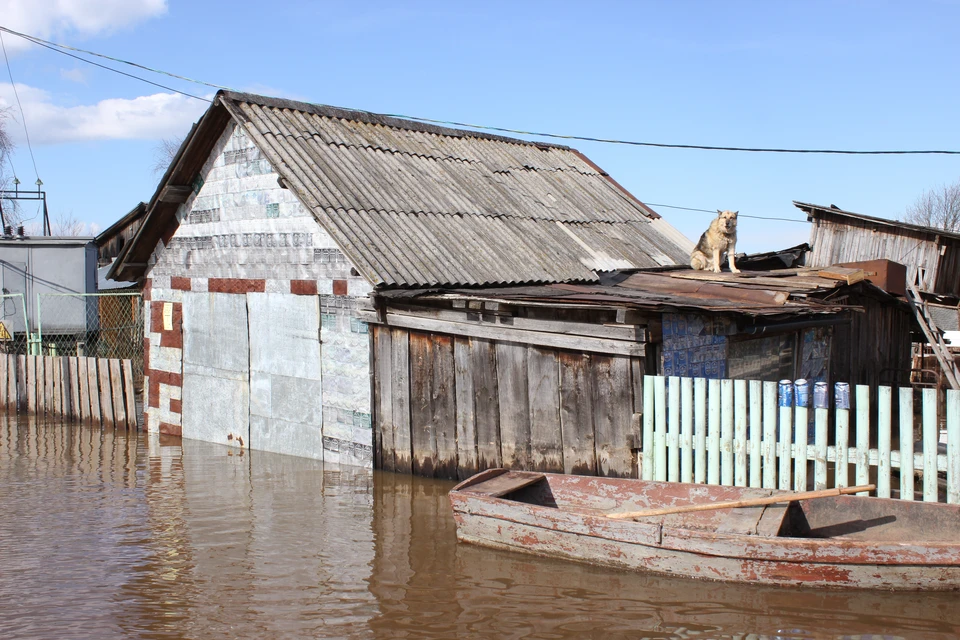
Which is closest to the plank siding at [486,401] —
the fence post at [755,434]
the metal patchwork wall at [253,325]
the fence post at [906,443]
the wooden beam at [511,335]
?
the wooden beam at [511,335]

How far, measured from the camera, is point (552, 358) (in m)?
9.16

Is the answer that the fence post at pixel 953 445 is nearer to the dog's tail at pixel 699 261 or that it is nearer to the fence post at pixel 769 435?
the fence post at pixel 769 435

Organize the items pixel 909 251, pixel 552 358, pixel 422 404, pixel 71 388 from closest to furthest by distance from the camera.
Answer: pixel 552 358, pixel 422 404, pixel 71 388, pixel 909 251

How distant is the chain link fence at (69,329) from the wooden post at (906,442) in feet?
53.2

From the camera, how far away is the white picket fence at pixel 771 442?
686 cm

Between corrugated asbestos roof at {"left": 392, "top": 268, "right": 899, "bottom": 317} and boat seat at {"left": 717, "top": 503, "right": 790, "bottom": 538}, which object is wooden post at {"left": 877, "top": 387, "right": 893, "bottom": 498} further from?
corrugated asbestos roof at {"left": 392, "top": 268, "right": 899, "bottom": 317}

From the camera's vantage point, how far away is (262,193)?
457 inches

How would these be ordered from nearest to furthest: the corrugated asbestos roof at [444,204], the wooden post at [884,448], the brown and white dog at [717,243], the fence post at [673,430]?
the wooden post at [884,448] < the fence post at [673,430] < the corrugated asbestos roof at [444,204] < the brown and white dog at [717,243]

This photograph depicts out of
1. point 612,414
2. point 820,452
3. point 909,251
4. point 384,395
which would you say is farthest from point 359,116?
point 909,251

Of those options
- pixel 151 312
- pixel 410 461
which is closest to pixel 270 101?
pixel 151 312

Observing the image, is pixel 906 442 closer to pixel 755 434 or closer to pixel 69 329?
pixel 755 434

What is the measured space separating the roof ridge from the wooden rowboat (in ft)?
23.4

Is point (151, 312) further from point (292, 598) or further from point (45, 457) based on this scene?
point (292, 598)

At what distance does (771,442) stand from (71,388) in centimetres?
1230
